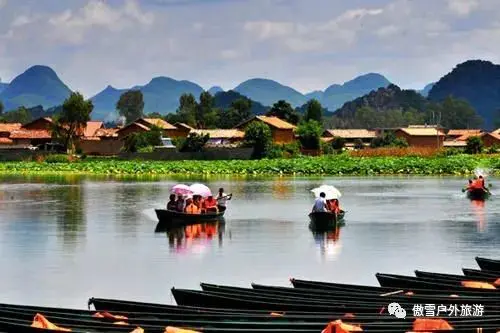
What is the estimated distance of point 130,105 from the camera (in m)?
156

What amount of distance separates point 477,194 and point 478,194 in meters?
0.04

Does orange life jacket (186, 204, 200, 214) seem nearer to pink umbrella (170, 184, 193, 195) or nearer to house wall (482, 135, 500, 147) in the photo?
pink umbrella (170, 184, 193, 195)

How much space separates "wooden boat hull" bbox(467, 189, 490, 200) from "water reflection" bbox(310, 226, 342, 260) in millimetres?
12552

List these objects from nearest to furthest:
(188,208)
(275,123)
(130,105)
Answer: (188,208) → (275,123) → (130,105)

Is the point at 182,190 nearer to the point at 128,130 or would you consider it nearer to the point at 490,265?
the point at 490,265

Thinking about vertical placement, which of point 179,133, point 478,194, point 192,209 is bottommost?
point 478,194

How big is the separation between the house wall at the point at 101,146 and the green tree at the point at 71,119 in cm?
364

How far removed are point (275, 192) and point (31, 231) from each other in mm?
18827

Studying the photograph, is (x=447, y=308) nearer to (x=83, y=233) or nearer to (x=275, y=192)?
(x=83, y=233)

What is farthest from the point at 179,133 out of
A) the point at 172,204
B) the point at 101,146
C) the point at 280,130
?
the point at 172,204

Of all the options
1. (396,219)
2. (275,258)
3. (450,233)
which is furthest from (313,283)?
(396,219)

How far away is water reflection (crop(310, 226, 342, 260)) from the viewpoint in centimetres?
2406

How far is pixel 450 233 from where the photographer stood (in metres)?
28.5

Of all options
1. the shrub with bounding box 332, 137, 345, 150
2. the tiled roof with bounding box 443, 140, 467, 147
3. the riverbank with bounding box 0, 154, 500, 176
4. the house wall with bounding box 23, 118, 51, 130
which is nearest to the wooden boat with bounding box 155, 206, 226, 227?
the riverbank with bounding box 0, 154, 500, 176
